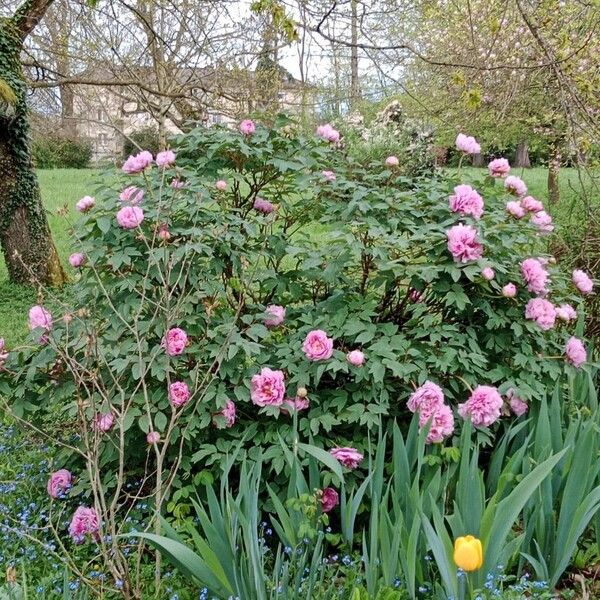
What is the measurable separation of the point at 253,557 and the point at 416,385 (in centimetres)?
96

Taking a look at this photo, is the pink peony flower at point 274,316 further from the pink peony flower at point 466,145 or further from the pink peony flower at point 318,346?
the pink peony flower at point 466,145

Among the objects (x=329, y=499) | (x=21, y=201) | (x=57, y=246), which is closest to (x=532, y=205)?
(x=329, y=499)

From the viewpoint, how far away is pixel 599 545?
1.99m

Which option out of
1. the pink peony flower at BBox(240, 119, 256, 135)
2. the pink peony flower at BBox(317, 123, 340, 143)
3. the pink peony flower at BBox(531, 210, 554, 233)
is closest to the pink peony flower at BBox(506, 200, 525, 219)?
the pink peony flower at BBox(531, 210, 554, 233)

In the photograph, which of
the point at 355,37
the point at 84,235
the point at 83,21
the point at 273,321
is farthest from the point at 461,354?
the point at 83,21

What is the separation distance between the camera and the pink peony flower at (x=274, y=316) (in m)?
2.50

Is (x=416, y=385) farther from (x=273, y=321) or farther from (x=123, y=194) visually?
(x=123, y=194)

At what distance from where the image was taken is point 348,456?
2195 millimetres

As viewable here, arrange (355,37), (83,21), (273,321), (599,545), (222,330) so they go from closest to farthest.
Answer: (599,545) → (222,330) → (273,321) → (355,37) → (83,21)

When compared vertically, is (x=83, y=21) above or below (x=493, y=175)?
above

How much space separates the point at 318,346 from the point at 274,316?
309mm

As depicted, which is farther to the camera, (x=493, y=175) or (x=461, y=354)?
(x=493, y=175)

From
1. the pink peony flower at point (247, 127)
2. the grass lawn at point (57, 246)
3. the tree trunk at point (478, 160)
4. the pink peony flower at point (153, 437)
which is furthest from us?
the tree trunk at point (478, 160)

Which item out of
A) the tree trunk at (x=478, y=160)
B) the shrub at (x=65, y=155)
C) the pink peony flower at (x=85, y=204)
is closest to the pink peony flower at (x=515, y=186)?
the pink peony flower at (x=85, y=204)
